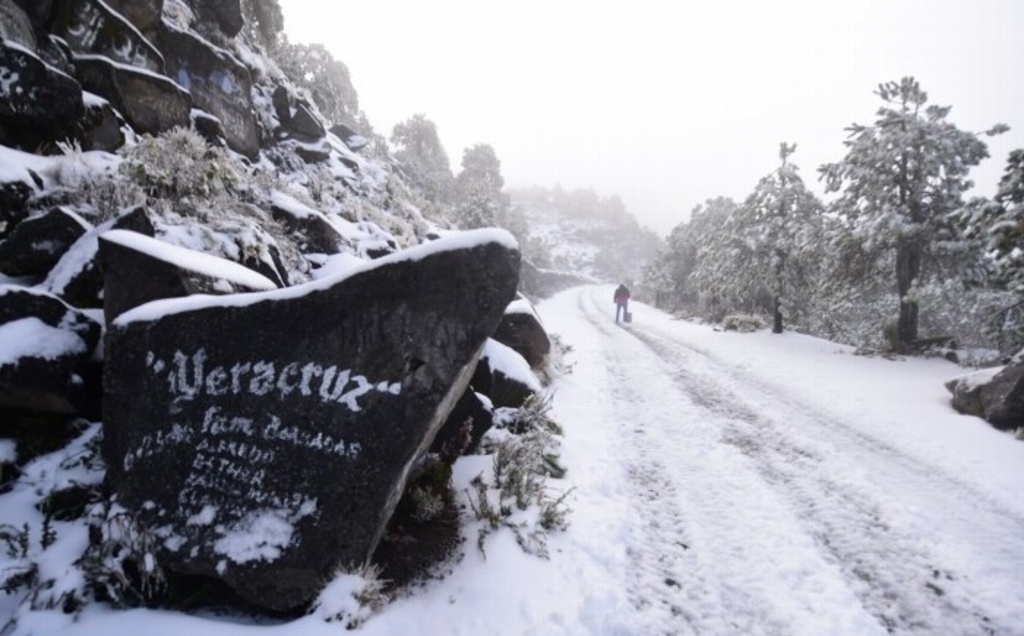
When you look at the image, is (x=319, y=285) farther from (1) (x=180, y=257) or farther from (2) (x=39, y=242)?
(2) (x=39, y=242)

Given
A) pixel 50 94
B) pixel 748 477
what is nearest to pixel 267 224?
pixel 50 94

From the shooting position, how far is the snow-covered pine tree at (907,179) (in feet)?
41.1

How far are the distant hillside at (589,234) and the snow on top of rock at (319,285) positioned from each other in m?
74.4

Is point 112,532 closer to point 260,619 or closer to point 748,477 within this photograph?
point 260,619

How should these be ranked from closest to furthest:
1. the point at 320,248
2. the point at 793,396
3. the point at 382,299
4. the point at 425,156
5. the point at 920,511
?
1. the point at 382,299
2. the point at 920,511
3. the point at 320,248
4. the point at 793,396
5. the point at 425,156

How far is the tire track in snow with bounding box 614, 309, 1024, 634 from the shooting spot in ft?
11.0

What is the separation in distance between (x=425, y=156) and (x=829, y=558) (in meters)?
41.9

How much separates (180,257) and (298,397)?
1981 mm

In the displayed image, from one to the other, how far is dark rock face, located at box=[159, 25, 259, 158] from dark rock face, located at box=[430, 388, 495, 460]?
28.5 feet

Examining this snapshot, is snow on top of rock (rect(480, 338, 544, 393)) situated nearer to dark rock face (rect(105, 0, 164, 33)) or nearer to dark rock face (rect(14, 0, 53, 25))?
dark rock face (rect(14, 0, 53, 25))

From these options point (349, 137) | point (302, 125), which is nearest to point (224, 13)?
point (302, 125)

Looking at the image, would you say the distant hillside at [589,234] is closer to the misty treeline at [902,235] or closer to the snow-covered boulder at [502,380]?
the misty treeline at [902,235]

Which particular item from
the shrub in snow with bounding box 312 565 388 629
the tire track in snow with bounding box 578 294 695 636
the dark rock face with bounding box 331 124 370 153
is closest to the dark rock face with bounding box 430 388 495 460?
the shrub in snow with bounding box 312 565 388 629

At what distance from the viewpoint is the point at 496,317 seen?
3455mm
